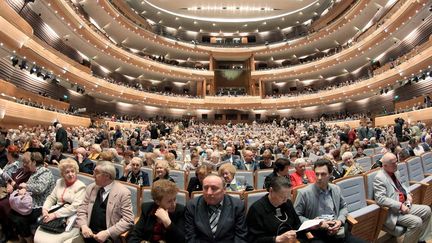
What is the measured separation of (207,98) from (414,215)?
28527mm

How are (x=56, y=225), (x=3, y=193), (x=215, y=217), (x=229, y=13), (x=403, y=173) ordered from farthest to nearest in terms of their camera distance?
(x=229, y=13)
(x=403, y=173)
(x=3, y=193)
(x=56, y=225)
(x=215, y=217)

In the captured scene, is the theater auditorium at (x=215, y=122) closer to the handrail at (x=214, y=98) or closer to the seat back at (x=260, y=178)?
the seat back at (x=260, y=178)

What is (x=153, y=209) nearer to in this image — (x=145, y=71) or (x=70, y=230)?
(x=70, y=230)

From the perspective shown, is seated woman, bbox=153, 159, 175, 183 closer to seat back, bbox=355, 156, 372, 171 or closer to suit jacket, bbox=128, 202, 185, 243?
suit jacket, bbox=128, 202, 185, 243

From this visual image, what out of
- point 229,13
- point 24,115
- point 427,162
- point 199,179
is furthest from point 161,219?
point 229,13

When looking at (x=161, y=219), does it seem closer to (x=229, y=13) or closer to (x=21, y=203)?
(x=21, y=203)

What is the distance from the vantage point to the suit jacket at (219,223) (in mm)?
2316

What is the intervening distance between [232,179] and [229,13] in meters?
35.2

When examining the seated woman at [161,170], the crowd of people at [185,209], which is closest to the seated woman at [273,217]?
the crowd of people at [185,209]

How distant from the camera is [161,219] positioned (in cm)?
228

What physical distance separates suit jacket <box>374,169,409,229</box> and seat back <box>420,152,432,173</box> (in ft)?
6.72

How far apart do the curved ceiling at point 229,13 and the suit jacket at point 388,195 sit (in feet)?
107

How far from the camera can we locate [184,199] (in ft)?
10.4

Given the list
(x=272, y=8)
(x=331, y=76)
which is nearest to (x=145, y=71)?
(x=272, y=8)
